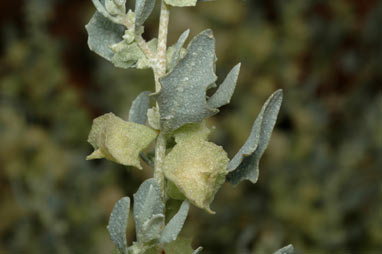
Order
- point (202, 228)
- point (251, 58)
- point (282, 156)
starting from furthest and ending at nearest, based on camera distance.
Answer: point (251, 58)
point (282, 156)
point (202, 228)

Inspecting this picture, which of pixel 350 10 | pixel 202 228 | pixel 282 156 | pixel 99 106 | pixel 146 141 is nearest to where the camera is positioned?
pixel 146 141

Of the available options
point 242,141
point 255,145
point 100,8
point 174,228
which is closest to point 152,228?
point 174,228

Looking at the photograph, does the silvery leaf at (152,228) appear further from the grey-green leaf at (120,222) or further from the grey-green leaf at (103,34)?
the grey-green leaf at (103,34)

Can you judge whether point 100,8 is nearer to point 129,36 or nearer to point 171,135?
point 129,36

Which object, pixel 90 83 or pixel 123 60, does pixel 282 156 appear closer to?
pixel 90 83

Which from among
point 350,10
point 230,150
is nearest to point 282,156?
point 230,150

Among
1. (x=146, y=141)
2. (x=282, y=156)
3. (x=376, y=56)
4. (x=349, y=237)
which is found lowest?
(x=349, y=237)

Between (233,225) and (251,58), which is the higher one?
(251,58)

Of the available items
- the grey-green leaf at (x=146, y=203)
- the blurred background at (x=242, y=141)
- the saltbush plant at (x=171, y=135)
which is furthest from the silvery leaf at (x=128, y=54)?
the blurred background at (x=242, y=141)
